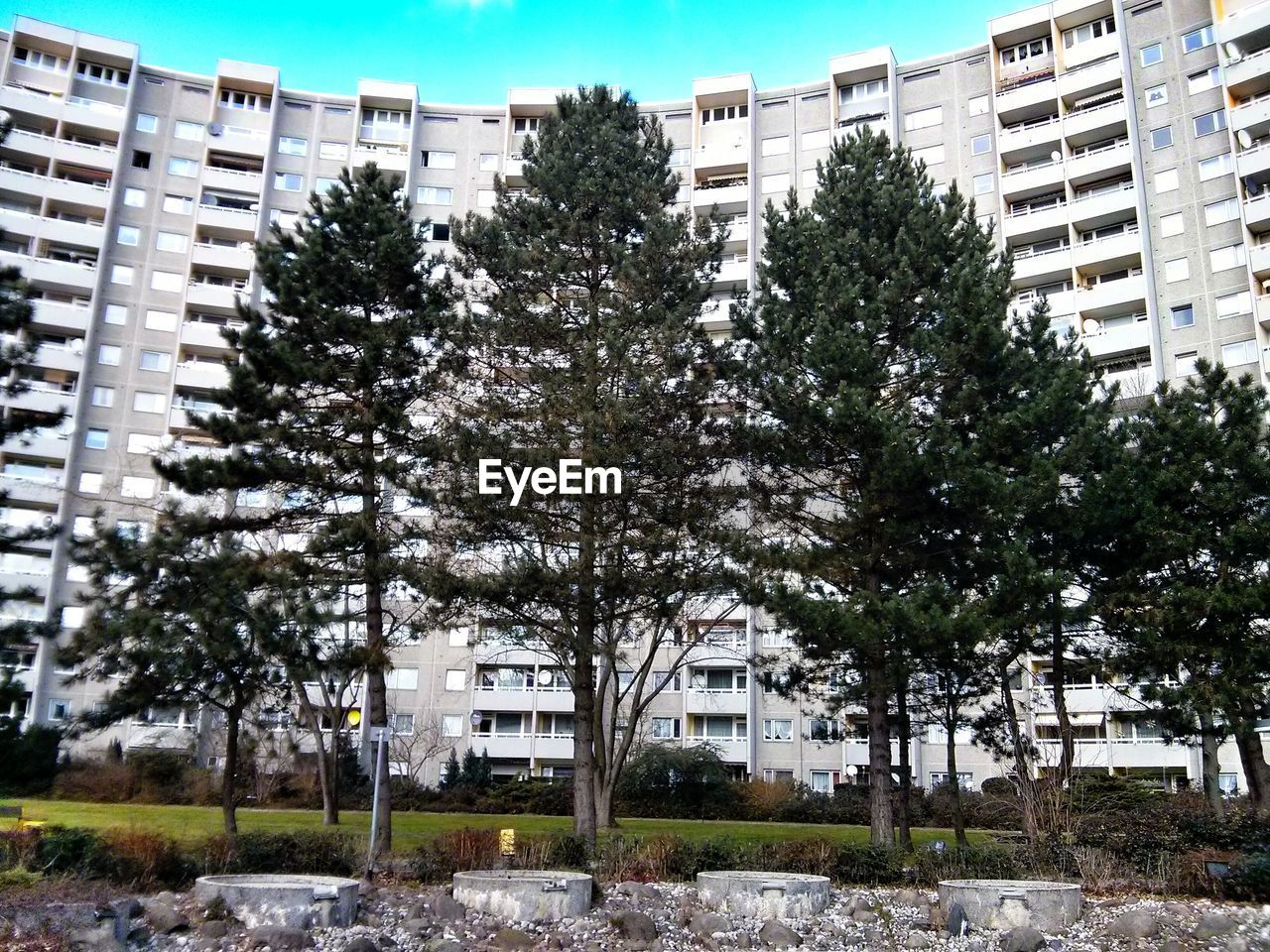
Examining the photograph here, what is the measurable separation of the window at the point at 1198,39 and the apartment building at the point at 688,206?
11 centimetres

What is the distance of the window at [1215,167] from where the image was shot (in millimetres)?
46469

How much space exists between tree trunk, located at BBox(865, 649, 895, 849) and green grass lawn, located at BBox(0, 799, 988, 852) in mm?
4588

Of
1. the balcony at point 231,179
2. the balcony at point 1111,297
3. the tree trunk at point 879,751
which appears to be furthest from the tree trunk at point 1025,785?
the balcony at point 231,179

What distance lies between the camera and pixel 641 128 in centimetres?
2580

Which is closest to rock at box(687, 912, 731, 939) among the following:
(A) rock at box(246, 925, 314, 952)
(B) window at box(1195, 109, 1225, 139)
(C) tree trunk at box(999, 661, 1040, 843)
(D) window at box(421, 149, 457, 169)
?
(A) rock at box(246, 925, 314, 952)

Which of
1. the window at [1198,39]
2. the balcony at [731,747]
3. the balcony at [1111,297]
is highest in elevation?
the window at [1198,39]

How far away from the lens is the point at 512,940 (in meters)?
13.4

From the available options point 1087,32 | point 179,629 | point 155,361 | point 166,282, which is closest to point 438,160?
point 166,282

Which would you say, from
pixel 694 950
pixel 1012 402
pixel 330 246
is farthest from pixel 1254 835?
pixel 330 246

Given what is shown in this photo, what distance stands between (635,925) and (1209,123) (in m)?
47.8

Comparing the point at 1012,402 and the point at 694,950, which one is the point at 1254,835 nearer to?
the point at 1012,402

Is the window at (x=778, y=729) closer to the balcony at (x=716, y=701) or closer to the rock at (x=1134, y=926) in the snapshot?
the balcony at (x=716, y=701)

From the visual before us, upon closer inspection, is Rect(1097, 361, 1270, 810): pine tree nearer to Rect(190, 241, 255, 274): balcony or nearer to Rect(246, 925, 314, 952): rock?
Rect(246, 925, 314, 952): rock

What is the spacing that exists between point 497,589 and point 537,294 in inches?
286
